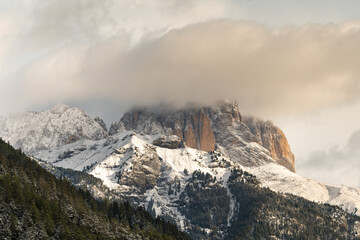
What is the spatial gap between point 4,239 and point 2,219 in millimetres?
14137

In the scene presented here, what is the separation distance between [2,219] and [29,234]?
9.98 metres

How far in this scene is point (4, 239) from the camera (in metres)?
187

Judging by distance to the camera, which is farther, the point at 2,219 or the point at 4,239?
the point at 2,219

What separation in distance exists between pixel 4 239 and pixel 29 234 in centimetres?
1069

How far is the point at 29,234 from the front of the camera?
196m

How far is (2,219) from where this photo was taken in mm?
199750
